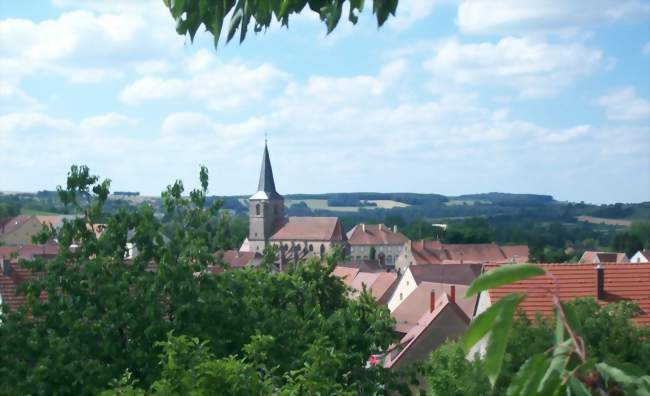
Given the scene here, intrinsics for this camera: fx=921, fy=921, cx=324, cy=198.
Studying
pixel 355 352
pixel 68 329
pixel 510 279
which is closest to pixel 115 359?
pixel 68 329

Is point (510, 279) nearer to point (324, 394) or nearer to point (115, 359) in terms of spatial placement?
point (324, 394)

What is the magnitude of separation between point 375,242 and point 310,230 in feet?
29.9

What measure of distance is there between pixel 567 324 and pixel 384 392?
11.4 meters

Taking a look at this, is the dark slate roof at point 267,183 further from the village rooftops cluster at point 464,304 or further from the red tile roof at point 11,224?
the village rooftops cluster at point 464,304

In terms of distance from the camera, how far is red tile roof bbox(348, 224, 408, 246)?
12731 centimetres

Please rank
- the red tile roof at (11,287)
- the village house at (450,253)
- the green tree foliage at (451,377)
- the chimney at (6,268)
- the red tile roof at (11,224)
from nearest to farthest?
the green tree foliage at (451,377) < the red tile roof at (11,287) < the chimney at (6,268) < the village house at (450,253) < the red tile roof at (11,224)

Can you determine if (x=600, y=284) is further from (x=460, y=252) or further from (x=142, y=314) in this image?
(x=460, y=252)

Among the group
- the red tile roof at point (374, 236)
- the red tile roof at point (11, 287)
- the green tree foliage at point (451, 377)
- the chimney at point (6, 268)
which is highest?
the chimney at point (6, 268)

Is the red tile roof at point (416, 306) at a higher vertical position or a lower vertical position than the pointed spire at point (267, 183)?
lower

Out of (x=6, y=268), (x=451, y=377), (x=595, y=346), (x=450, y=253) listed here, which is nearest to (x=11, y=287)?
(x=6, y=268)

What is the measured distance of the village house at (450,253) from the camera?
9819 centimetres

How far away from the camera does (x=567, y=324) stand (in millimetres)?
1417

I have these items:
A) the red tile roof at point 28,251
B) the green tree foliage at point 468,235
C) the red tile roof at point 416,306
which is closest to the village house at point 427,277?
the red tile roof at point 416,306

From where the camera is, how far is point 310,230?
5012 inches
